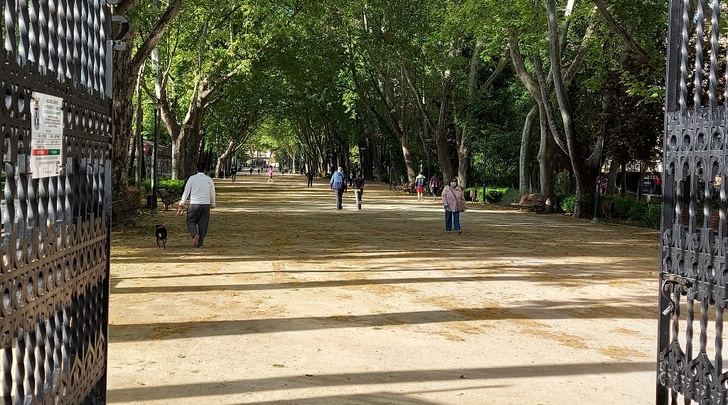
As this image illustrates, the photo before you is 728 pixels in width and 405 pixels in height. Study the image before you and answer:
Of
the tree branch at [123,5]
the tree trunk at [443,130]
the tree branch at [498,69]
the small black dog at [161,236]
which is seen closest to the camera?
the tree branch at [123,5]

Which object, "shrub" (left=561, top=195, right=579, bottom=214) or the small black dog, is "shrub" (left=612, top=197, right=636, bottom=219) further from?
the small black dog

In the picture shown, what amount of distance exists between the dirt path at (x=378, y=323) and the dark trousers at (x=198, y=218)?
1.52 feet

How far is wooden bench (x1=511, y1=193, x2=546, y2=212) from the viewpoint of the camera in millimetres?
30281

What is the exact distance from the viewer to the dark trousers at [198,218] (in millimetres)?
15258

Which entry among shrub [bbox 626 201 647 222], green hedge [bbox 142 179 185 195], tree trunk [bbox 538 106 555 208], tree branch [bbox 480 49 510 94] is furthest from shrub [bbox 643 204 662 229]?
green hedge [bbox 142 179 185 195]

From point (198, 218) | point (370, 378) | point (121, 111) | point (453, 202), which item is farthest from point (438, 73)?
point (370, 378)

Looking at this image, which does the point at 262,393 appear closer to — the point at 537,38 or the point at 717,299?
the point at 717,299

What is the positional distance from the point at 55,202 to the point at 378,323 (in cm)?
538

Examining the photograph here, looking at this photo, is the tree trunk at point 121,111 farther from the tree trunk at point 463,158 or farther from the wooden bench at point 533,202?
the tree trunk at point 463,158

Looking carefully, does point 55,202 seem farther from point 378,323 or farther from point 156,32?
point 156,32

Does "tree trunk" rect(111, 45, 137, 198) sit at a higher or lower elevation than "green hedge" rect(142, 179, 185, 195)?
higher

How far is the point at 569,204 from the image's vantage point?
29.7 metres

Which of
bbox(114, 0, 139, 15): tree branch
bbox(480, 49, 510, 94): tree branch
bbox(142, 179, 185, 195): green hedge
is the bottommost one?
bbox(142, 179, 185, 195): green hedge

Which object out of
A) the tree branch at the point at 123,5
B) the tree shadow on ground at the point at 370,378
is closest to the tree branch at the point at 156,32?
the tree branch at the point at 123,5
